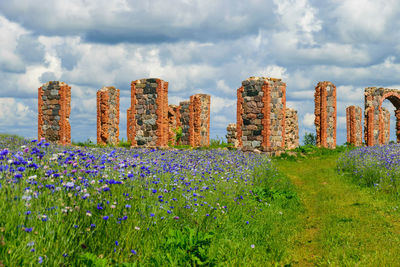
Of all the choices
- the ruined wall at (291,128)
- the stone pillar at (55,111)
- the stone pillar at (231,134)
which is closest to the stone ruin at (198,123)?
the stone pillar at (231,134)

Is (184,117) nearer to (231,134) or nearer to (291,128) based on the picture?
(231,134)

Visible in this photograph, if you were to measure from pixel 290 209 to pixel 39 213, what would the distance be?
707cm

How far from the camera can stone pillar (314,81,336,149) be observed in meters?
28.8

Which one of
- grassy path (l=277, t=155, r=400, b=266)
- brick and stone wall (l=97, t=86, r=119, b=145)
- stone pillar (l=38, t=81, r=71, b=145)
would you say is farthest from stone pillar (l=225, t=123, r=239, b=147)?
grassy path (l=277, t=155, r=400, b=266)

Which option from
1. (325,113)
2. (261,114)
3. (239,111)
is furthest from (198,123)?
(261,114)

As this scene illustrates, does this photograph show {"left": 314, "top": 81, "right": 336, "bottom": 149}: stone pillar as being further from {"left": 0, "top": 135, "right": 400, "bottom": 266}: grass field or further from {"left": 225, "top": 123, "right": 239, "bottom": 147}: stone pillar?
{"left": 0, "top": 135, "right": 400, "bottom": 266}: grass field

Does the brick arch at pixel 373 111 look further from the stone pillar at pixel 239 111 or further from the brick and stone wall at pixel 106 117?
the brick and stone wall at pixel 106 117

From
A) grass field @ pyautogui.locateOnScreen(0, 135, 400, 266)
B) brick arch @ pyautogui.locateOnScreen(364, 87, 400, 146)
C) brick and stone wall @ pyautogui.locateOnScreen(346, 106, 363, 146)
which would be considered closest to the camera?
grass field @ pyautogui.locateOnScreen(0, 135, 400, 266)

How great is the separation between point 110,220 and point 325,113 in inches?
1052

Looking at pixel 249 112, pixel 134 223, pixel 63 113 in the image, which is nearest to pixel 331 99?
pixel 249 112

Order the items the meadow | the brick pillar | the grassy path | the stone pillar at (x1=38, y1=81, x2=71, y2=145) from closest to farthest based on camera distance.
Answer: the meadow
the grassy path
the brick pillar
the stone pillar at (x1=38, y1=81, x2=71, y2=145)

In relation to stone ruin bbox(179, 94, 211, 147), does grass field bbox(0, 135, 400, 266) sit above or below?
below

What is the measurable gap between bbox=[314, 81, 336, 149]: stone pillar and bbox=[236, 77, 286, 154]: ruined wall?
8.33 m

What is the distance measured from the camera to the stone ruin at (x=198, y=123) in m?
32.2
